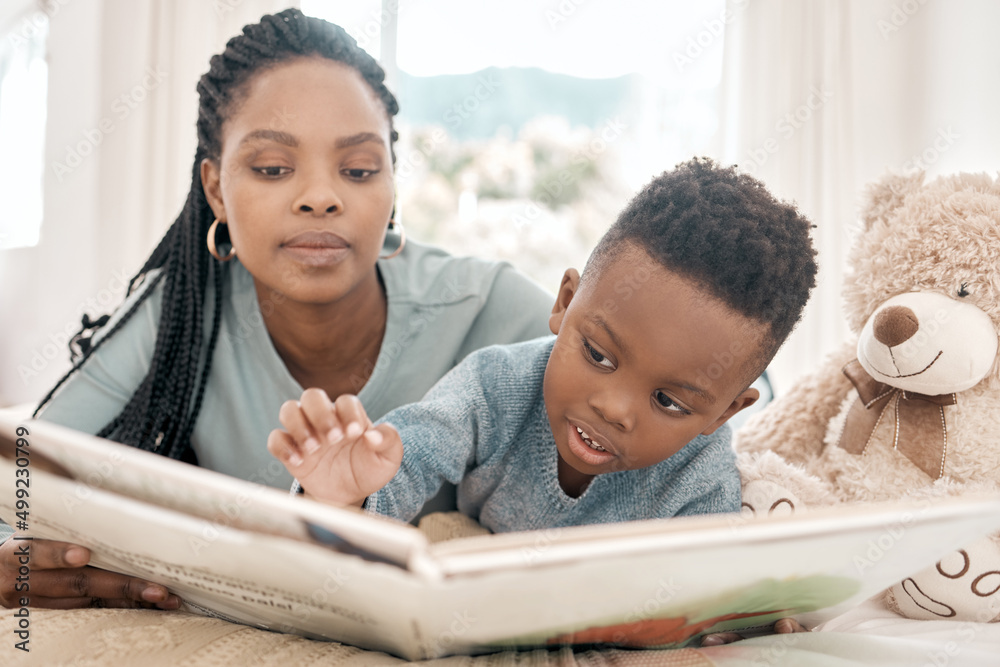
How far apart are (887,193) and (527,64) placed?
2.01 meters

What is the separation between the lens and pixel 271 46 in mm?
1116

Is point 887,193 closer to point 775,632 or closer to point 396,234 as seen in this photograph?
point 775,632

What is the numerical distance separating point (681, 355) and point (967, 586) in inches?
17.0

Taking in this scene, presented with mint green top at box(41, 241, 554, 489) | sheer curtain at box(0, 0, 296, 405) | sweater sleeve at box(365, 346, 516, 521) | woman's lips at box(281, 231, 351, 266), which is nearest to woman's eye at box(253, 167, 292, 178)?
woman's lips at box(281, 231, 351, 266)

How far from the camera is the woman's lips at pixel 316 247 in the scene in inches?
41.7

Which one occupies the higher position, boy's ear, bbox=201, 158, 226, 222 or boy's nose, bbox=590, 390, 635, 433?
boy's ear, bbox=201, 158, 226, 222

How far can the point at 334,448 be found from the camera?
676 mm

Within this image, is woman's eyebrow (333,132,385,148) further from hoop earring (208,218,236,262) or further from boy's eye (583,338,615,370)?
boy's eye (583,338,615,370)

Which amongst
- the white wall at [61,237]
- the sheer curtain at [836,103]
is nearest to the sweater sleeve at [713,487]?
the sheer curtain at [836,103]

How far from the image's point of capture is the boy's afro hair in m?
0.77

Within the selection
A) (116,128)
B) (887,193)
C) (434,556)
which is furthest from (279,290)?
(116,128)

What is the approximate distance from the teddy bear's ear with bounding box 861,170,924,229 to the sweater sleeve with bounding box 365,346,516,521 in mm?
570

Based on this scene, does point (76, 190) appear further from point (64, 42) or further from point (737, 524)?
point (737, 524)

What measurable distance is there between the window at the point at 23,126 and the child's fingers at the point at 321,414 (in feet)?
7.82
